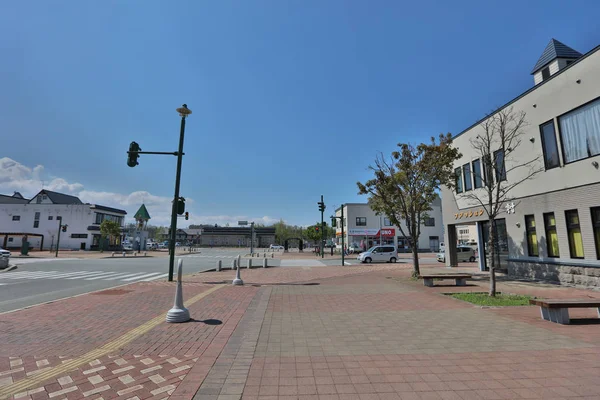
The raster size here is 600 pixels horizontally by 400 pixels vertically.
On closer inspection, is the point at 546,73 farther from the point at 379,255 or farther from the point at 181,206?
the point at 181,206

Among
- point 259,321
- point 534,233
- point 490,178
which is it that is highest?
point 490,178

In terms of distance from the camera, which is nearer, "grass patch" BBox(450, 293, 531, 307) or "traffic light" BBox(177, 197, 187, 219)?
"grass patch" BBox(450, 293, 531, 307)

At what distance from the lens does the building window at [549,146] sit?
1269cm

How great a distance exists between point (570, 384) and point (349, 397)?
2.81 meters

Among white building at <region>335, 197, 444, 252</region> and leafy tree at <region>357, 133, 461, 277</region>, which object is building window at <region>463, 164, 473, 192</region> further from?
white building at <region>335, 197, 444, 252</region>

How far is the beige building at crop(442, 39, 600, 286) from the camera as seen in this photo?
36.4 ft

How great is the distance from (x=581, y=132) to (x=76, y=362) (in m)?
16.5

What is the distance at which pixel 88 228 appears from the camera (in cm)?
5550

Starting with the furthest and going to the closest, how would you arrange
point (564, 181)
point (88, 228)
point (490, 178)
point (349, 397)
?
point (88, 228) < point (564, 181) < point (490, 178) < point (349, 397)

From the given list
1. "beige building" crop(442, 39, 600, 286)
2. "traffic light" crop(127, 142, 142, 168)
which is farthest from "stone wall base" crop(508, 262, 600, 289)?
"traffic light" crop(127, 142, 142, 168)

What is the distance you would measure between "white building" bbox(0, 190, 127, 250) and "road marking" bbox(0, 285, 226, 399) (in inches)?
2349

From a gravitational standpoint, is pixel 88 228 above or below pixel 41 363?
above

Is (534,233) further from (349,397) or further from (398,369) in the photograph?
(349,397)

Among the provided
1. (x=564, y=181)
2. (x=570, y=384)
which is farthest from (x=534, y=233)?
(x=570, y=384)
